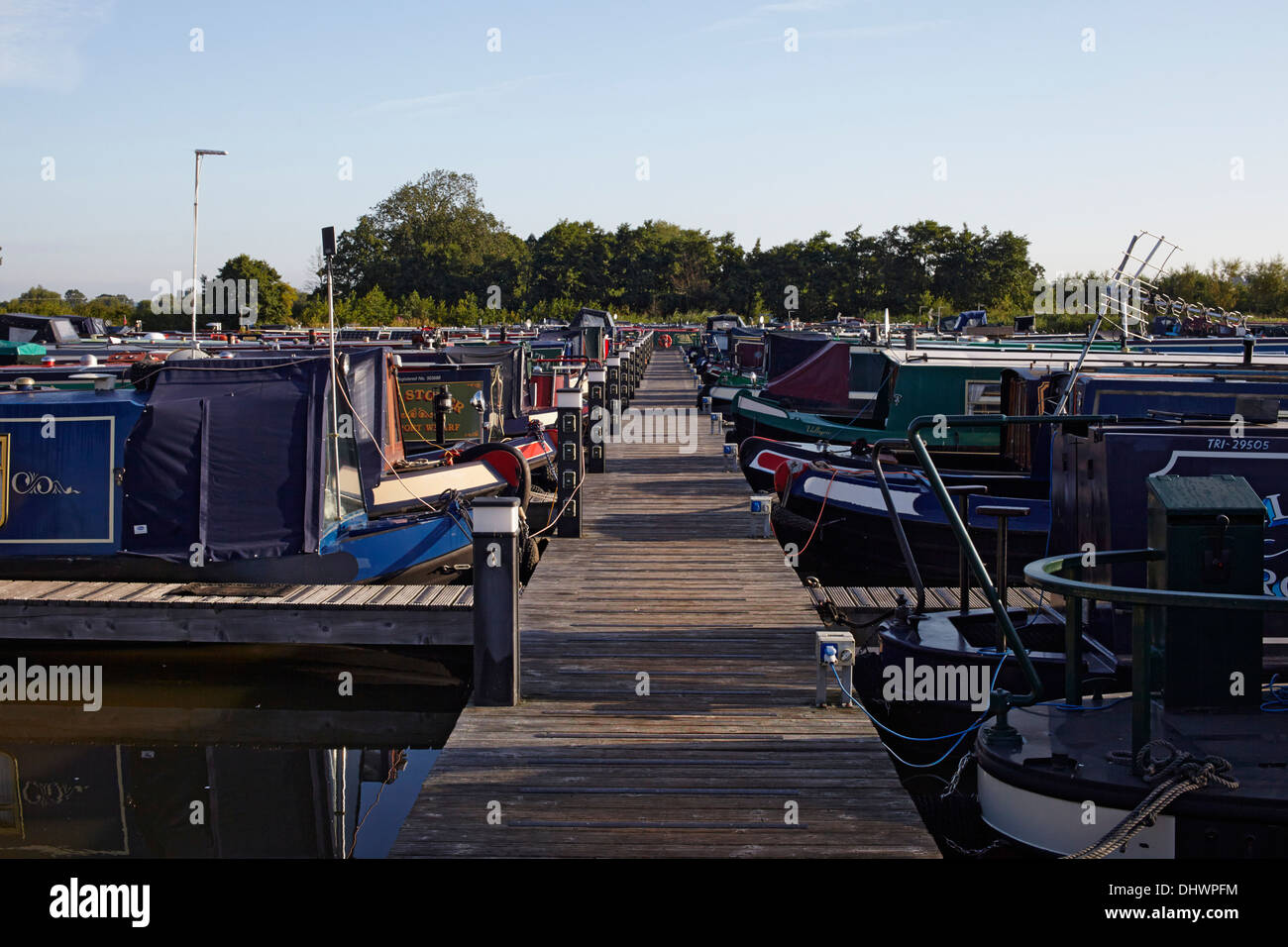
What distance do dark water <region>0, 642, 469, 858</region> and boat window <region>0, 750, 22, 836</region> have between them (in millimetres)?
12

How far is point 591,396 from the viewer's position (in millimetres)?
19281

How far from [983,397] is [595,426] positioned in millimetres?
6177

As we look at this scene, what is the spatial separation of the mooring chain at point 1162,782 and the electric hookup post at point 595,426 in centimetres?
1381

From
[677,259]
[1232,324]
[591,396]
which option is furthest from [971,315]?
[677,259]

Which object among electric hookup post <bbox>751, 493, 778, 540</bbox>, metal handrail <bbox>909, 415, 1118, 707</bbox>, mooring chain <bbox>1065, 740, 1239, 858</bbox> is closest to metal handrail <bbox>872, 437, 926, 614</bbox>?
metal handrail <bbox>909, 415, 1118, 707</bbox>

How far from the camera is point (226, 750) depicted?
9.16 metres

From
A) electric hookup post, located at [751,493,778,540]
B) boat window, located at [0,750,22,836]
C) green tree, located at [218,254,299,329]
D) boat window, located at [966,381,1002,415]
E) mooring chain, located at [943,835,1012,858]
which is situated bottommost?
boat window, located at [0,750,22,836]

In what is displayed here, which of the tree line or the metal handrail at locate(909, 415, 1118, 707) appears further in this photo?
the tree line

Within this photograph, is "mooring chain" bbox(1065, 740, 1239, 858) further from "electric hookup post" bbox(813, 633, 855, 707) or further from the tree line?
the tree line

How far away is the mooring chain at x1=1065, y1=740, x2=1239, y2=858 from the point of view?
4.85m

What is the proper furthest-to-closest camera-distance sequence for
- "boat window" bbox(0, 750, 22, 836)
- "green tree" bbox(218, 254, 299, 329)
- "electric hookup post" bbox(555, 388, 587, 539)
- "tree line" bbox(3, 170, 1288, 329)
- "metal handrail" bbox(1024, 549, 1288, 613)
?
"tree line" bbox(3, 170, 1288, 329), "green tree" bbox(218, 254, 299, 329), "electric hookup post" bbox(555, 388, 587, 539), "boat window" bbox(0, 750, 22, 836), "metal handrail" bbox(1024, 549, 1288, 613)

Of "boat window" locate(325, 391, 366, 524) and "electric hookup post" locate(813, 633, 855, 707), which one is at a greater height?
"boat window" locate(325, 391, 366, 524)
